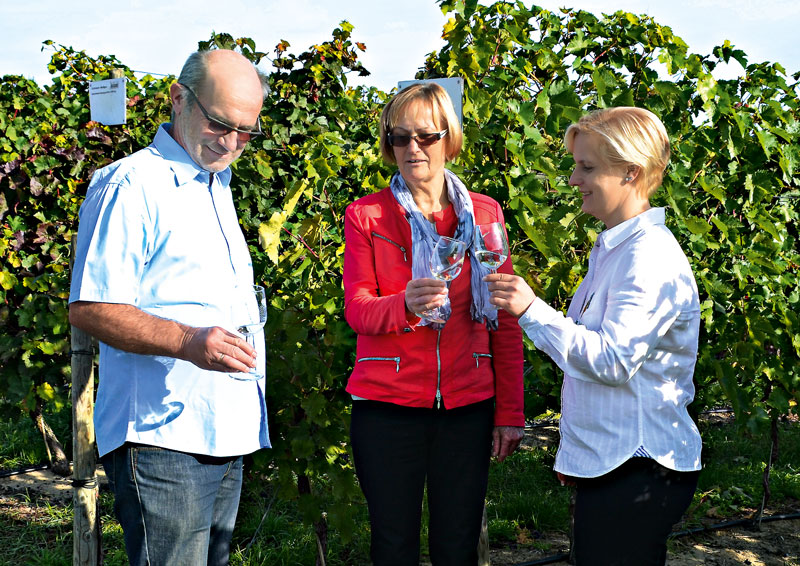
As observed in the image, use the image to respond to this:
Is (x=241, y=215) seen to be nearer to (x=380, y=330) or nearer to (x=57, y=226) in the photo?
(x=57, y=226)

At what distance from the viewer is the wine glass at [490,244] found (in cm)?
203

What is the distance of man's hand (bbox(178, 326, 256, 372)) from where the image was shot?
68.6 inches

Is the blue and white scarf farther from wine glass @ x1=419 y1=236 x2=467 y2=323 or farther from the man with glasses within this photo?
the man with glasses

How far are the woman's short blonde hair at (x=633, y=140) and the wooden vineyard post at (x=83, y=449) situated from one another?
72.5 inches

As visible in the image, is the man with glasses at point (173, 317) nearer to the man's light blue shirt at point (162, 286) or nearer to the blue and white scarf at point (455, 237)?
the man's light blue shirt at point (162, 286)

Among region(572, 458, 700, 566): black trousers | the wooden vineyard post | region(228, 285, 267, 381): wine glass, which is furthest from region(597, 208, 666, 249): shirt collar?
the wooden vineyard post

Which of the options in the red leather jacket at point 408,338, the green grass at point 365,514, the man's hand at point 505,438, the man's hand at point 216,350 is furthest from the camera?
the green grass at point 365,514

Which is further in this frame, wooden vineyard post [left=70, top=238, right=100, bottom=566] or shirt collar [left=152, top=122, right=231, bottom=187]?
wooden vineyard post [left=70, top=238, right=100, bottom=566]

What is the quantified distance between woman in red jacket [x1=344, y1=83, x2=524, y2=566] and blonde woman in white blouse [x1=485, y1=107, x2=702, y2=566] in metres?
0.39

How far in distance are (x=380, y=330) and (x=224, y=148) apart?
0.67 metres

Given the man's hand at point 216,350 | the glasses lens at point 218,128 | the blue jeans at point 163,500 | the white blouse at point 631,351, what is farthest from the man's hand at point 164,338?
the white blouse at point 631,351

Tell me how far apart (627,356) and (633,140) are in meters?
0.56

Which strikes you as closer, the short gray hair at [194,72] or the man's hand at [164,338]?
the man's hand at [164,338]

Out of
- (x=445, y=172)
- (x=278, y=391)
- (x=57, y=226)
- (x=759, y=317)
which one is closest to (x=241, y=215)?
(x=57, y=226)
